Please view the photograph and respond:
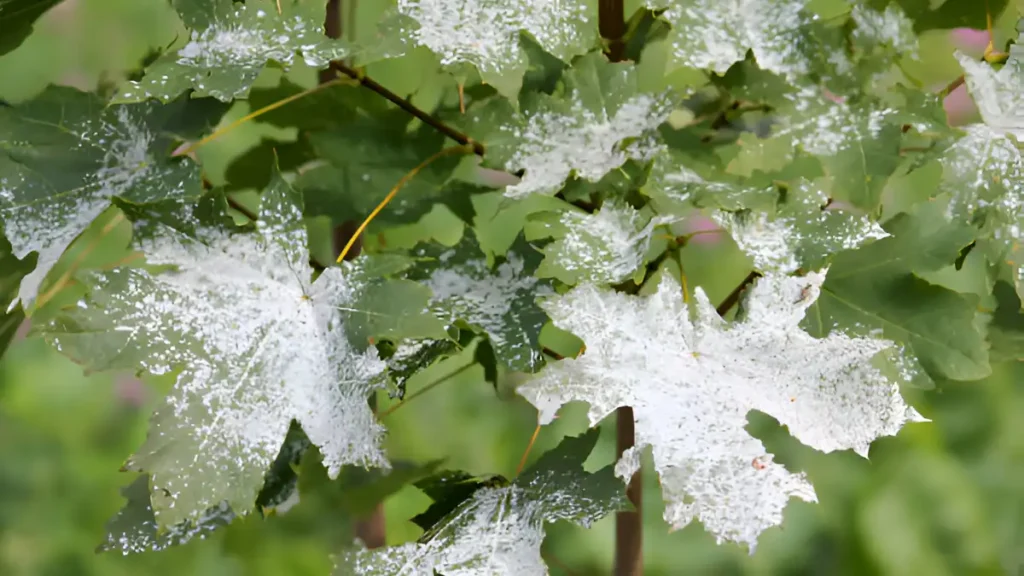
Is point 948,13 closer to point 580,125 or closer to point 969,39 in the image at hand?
point 580,125

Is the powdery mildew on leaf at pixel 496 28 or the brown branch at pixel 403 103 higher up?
the powdery mildew on leaf at pixel 496 28

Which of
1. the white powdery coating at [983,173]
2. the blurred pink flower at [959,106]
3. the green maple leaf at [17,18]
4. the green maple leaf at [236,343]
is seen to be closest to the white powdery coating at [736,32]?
the white powdery coating at [983,173]

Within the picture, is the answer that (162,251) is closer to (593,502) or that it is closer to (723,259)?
(593,502)

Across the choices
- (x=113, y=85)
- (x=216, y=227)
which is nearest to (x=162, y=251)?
(x=216, y=227)

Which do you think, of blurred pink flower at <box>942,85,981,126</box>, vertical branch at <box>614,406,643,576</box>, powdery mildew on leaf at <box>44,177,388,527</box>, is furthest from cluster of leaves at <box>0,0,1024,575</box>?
blurred pink flower at <box>942,85,981,126</box>

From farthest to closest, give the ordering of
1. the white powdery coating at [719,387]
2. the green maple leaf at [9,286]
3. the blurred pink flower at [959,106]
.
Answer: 1. the blurred pink flower at [959,106]
2. the green maple leaf at [9,286]
3. the white powdery coating at [719,387]

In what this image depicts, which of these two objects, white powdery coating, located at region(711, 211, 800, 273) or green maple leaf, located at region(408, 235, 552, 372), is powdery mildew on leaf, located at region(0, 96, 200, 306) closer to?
green maple leaf, located at region(408, 235, 552, 372)

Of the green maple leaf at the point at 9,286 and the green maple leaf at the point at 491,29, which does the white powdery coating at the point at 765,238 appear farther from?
the green maple leaf at the point at 9,286
